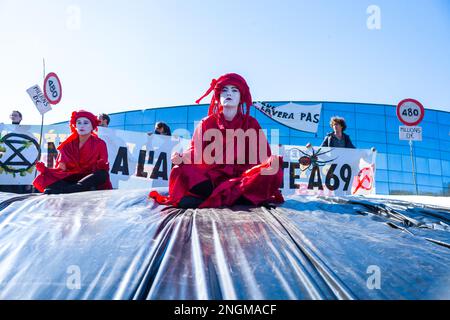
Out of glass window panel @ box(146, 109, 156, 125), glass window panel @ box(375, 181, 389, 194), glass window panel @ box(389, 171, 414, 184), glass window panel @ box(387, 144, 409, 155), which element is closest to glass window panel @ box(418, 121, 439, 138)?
glass window panel @ box(387, 144, 409, 155)

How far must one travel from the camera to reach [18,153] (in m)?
5.88

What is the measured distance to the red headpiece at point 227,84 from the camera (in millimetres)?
2777

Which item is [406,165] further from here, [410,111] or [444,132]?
[410,111]

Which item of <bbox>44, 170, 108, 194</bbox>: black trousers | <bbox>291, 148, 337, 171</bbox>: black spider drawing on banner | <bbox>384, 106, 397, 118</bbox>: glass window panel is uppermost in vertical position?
<bbox>384, 106, 397, 118</bbox>: glass window panel

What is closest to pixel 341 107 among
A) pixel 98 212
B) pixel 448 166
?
pixel 448 166

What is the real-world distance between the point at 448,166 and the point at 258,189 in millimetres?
17706

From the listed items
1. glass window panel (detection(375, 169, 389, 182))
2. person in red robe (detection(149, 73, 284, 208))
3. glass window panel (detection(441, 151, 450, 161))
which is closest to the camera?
person in red robe (detection(149, 73, 284, 208))

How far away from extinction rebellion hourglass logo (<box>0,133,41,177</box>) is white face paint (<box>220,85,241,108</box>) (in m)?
4.64

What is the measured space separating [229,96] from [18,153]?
4917mm

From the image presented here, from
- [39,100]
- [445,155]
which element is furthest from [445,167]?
[39,100]

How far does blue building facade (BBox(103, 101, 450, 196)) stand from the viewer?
15.1 meters

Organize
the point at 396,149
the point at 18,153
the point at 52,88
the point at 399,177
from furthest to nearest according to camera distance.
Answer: the point at 396,149
the point at 399,177
the point at 52,88
the point at 18,153

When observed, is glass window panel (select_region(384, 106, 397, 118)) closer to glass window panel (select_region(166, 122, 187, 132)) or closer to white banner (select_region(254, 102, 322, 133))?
glass window panel (select_region(166, 122, 187, 132))
